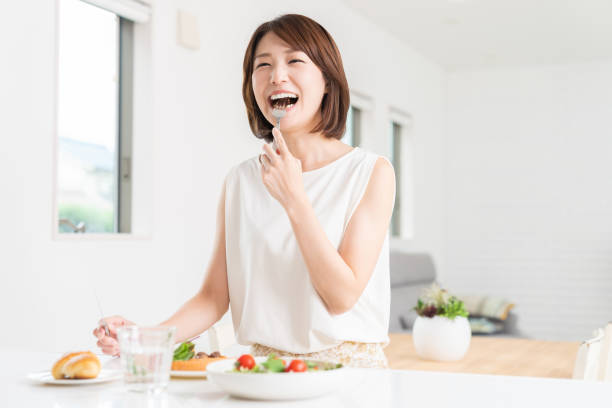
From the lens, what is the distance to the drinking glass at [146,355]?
832 mm

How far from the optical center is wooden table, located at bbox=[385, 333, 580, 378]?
2.77m

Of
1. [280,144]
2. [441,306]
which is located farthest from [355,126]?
[280,144]

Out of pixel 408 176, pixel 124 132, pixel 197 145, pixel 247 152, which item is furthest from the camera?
pixel 408 176

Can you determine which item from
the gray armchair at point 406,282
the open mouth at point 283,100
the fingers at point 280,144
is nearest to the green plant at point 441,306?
the gray armchair at point 406,282

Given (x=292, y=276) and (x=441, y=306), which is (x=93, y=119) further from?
(x=292, y=276)

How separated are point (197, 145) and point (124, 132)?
0.39 metres

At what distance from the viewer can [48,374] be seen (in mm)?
1024

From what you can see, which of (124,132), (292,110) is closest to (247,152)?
(124,132)

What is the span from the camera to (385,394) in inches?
35.2

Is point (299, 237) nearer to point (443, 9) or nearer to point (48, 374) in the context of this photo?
point (48, 374)

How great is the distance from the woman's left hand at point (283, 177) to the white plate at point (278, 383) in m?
0.29

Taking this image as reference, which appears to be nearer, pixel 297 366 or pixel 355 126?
pixel 297 366

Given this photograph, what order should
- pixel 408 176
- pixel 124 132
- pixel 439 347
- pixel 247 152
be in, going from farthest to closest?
pixel 408 176
pixel 247 152
pixel 124 132
pixel 439 347

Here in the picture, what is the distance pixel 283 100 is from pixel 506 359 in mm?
2118
